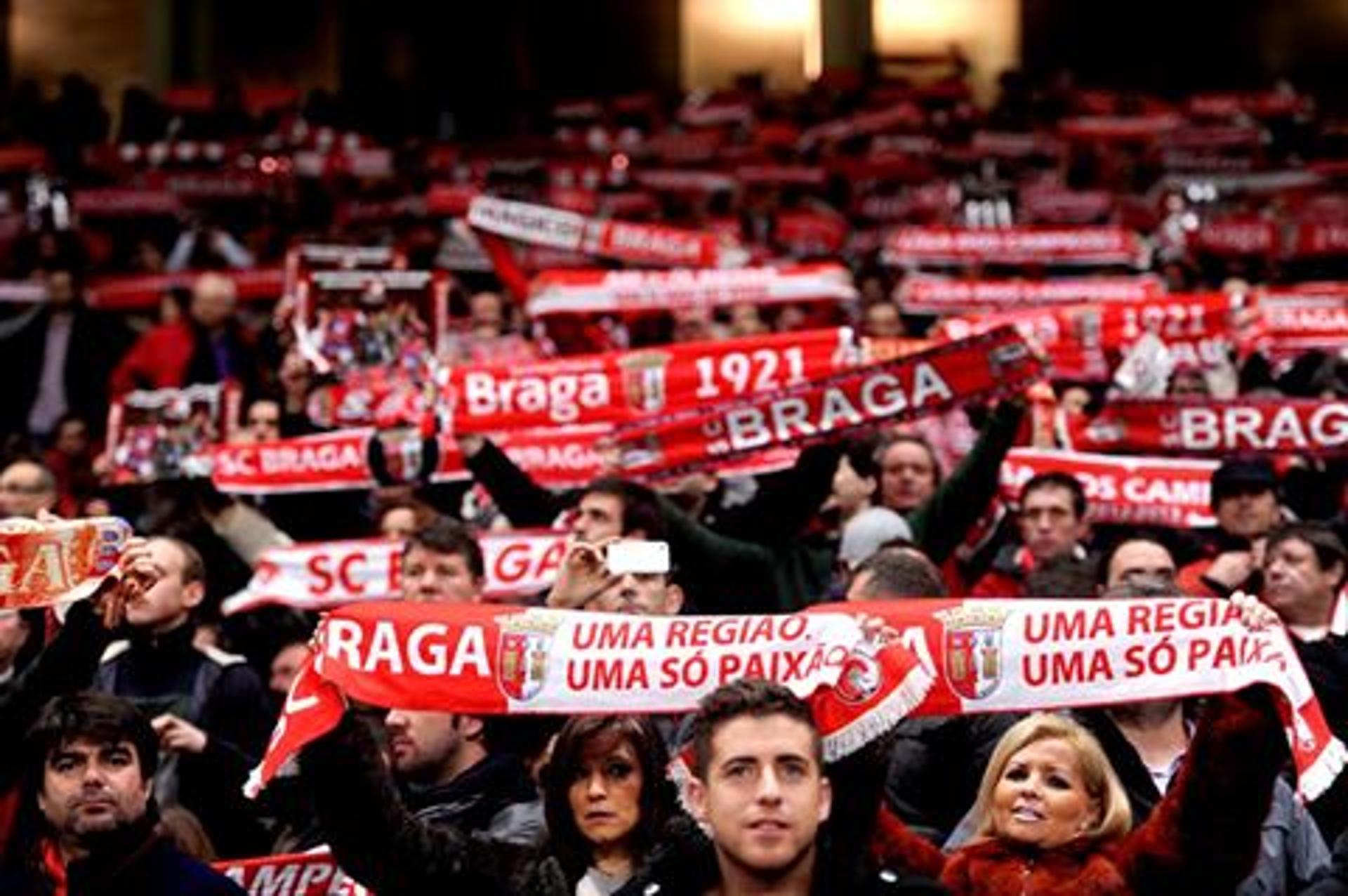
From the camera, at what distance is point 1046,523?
33.0 feet

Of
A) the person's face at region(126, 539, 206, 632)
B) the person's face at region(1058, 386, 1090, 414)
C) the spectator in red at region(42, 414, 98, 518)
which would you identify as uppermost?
the person's face at region(126, 539, 206, 632)

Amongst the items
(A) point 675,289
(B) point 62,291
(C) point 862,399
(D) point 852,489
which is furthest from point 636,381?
(B) point 62,291

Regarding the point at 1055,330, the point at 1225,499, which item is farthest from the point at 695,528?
the point at 1055,330

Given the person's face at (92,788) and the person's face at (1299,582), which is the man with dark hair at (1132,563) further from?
the person's face at (92,788)

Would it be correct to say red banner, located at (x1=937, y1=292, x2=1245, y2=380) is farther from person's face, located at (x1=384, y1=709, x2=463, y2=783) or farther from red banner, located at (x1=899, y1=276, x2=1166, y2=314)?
person's face, located at (x1=384, y1=709, x2=463, y2=783)

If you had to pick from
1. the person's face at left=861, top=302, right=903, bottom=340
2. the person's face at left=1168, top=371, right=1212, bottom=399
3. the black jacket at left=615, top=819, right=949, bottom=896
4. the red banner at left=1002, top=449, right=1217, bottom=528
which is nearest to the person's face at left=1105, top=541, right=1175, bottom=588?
the red banner at left=1002, top=449, right=1217, bottom=528

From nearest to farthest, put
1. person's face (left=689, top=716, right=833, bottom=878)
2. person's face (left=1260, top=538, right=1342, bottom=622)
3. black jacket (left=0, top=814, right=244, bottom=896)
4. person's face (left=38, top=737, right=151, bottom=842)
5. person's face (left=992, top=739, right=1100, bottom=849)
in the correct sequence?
person's face (left=689, top=716, right=833, bottom=878) < person's face (left=992, top=739, right=1100, bottom=849) < black jacket (left=0, top=814, right=244, bottom=896) < person's face (left=38, top=737, right=151, bottom=842) < person's face (left=1260, top=538, right=1342, bottom=622)

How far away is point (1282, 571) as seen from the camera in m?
8.59

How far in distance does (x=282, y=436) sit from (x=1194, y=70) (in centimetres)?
2636

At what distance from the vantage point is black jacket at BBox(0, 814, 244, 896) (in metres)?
6.79

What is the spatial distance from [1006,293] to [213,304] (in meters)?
3.60

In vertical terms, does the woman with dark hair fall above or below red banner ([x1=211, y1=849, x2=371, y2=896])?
above

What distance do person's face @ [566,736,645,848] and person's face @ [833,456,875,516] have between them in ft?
13.7

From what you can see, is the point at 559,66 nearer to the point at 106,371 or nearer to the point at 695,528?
the point at 106,371
